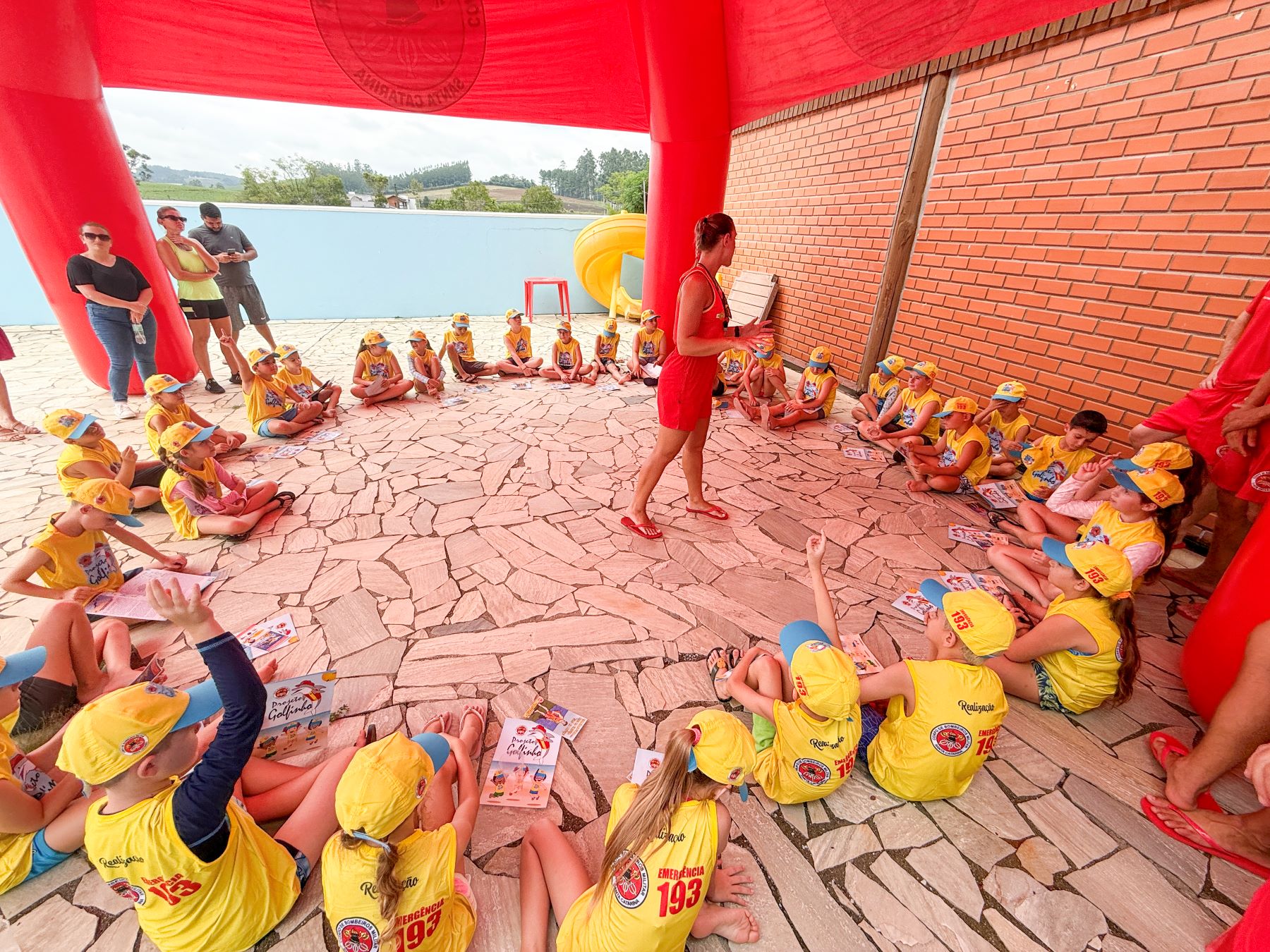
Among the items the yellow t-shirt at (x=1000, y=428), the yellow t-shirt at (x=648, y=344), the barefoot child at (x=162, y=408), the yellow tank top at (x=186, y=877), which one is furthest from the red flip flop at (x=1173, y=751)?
the yellow t-shirt at (x=648, y=344)

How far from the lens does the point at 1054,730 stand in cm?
248

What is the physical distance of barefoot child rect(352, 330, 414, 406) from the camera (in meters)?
6.33

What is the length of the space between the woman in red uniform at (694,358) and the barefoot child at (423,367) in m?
4.06

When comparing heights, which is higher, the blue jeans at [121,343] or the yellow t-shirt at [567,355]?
the blue jeans at [121,343]

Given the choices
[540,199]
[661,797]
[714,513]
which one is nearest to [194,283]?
[714,513]

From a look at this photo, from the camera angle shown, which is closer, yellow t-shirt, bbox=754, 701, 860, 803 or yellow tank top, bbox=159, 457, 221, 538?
yellow t-shirt, bbox=754, 701, 860, 803

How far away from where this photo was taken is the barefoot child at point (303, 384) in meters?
5.61

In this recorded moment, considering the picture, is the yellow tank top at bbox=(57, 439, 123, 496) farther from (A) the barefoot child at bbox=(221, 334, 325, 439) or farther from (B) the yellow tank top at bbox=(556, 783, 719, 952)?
(B) the yellow tank top at bbox=(556, 783, 719, 952)

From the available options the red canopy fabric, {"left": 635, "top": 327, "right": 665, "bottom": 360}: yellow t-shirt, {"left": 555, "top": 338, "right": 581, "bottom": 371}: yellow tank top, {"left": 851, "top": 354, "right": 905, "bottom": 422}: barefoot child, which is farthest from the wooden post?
{"left": 555, "top": 338, "right": 581, "bottom": 371}: yellow tank top

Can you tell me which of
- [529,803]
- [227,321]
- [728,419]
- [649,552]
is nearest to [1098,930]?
[529,803]

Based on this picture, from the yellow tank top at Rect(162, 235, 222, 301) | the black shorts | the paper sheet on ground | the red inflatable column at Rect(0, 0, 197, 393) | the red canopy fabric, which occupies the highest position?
the red canopy fabric

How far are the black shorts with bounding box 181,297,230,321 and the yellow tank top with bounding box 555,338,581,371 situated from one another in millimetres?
4167

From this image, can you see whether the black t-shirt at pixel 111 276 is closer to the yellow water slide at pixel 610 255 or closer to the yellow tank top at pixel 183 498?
the yellow tank top at pixel 183 498

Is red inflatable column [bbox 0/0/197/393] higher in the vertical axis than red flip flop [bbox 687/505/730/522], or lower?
higher
